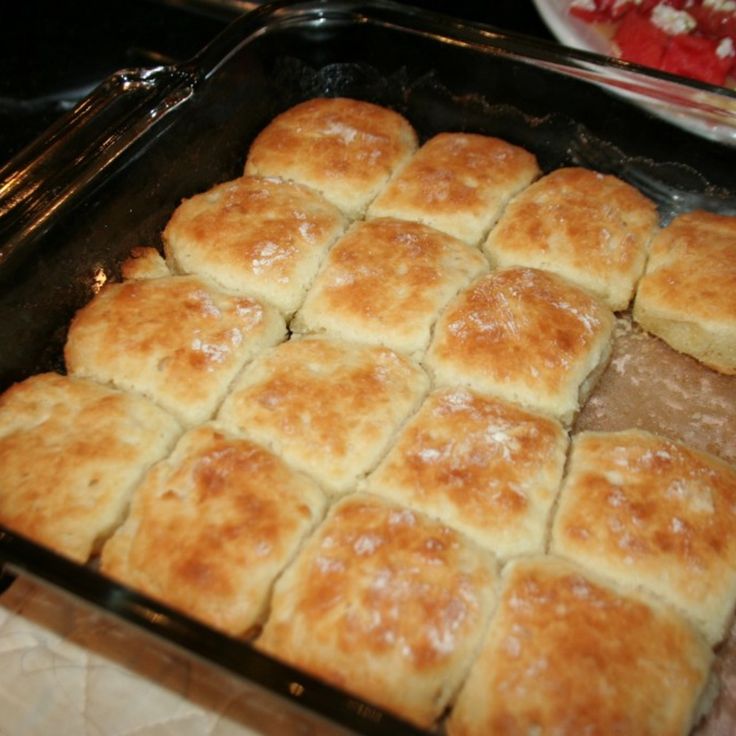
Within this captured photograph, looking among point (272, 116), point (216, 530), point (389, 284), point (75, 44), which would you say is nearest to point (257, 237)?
point (389, 284)

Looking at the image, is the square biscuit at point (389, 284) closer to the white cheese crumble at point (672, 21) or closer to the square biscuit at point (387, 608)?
the square biscuit at point (387, 608)

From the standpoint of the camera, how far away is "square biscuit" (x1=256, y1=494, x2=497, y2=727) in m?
1.51

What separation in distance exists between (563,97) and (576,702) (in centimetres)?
197

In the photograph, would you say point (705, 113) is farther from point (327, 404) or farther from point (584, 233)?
point (327, 404)

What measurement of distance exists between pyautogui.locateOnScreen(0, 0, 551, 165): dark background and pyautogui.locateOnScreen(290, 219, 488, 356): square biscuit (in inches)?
56.8

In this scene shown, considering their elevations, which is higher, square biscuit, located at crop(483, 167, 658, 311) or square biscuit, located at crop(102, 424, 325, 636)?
square biscuit, located at crop(483, 167, 658, 311)

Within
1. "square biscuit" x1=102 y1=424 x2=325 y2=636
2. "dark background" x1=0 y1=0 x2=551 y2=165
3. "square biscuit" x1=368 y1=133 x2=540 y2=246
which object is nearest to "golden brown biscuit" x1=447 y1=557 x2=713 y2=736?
"square biscuit" x1=102 y1=424 x2=325 y2=636

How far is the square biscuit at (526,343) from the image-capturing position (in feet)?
6.60

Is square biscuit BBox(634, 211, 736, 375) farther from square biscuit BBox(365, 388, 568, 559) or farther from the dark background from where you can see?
the dark background

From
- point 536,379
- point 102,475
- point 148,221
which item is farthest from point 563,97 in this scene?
point 102,475

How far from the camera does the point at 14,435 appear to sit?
1879 millimetres

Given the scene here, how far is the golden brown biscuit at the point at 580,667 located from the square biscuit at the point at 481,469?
0.14 metres

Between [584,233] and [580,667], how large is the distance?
134 centimetres

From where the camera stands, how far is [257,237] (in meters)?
2.29
